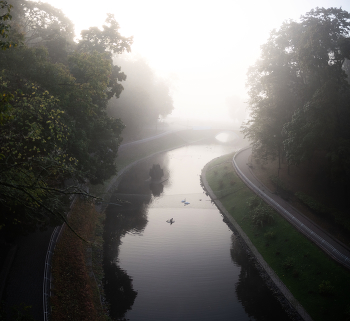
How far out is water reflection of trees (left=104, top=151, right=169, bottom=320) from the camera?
1894 centimetres

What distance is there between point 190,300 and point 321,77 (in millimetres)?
28167

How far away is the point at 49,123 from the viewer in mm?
17672

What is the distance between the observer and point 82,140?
75.9 ft

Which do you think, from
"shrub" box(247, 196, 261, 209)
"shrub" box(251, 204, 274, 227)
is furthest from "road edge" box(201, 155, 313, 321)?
"shrub" box(247, 196, 261, 209)

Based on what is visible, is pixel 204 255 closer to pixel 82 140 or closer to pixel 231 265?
pixel 231 265

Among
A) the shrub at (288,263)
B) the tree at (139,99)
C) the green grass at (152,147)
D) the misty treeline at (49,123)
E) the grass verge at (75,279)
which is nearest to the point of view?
the misty treeline at (49,123)

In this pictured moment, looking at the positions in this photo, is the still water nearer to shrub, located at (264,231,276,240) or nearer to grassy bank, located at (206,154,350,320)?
grassy bank, located at (206,154,350,320)

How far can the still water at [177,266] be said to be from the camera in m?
18.3

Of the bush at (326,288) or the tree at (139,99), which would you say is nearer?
the bush at (326,288)

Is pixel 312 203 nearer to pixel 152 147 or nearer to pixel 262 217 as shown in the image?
pixel 262 217

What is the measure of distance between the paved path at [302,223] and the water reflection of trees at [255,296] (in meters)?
6.07

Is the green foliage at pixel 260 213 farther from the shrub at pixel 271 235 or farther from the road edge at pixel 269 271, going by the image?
the road edge at pixel 269 271

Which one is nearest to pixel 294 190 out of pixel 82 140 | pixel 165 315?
pixel 165 315

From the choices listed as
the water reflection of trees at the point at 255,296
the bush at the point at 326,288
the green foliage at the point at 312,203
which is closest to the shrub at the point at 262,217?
the green foliage at the point at 312,203
